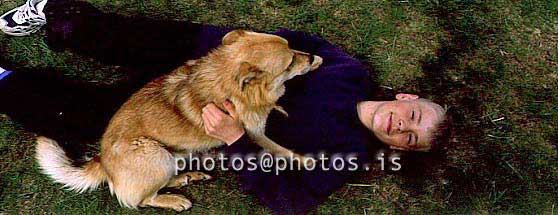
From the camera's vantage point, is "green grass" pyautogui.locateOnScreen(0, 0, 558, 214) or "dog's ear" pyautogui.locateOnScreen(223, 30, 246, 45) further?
"green grass" pyautogui.locateOnScreen(0, 0, 558, 214)

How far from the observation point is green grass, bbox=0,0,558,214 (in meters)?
3.90

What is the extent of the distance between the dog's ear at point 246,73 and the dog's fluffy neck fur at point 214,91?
5cm

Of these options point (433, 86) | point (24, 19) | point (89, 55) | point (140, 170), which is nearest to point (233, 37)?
point (140, 170)

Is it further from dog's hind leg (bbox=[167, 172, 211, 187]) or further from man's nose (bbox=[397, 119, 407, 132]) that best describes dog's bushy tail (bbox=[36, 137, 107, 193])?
man's nose (bbox=[397, 119, 407, 132])

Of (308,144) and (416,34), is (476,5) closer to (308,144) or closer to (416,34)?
(416,34)

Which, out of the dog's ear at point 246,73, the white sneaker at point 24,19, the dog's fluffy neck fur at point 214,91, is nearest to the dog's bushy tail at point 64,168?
the dog's fluffy neck fur at point 214,91

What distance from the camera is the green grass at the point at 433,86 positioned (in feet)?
12.8

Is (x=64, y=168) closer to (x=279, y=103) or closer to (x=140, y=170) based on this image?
(x=140, y=170)

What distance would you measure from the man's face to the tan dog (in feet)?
1.98

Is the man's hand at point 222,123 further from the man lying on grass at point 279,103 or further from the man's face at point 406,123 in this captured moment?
the man's face at point 406,123

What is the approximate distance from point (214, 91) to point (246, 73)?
0.29 meters

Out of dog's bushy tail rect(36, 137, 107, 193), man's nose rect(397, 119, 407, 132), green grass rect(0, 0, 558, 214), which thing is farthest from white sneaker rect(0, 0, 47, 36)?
man's nose rect(397, 119, 407, 132)

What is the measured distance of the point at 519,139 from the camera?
431cm

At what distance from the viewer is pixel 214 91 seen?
131 inches
